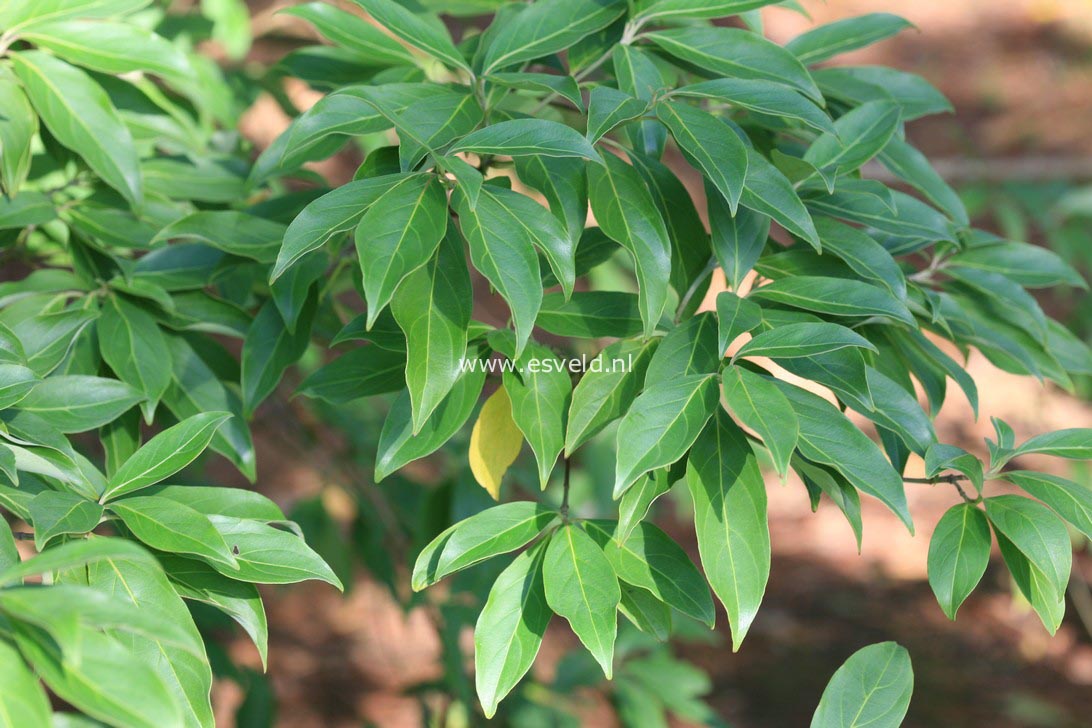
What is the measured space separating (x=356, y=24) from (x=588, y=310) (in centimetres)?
32

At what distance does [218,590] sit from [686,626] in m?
0.98

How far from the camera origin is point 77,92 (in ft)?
2.75

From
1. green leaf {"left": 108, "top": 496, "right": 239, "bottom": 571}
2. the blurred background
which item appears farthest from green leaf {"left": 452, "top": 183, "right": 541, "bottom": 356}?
the blurred background

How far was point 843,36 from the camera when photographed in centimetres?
97

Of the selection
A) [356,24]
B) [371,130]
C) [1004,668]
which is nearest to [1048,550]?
[371,130]

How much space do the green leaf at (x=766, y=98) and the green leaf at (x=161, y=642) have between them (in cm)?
47

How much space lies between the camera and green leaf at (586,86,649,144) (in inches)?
25.2

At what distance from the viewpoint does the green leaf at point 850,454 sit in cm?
61

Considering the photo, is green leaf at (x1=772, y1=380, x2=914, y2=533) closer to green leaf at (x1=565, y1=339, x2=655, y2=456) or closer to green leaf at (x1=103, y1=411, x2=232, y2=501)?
green leaf at (x1=565, y1=339, x2=655, y2=456)

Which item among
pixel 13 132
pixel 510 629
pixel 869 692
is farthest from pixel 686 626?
pixel 13 132

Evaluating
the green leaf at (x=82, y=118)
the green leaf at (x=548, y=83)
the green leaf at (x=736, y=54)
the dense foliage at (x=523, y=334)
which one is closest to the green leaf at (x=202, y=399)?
the dense foliage at (x=523, y=334)

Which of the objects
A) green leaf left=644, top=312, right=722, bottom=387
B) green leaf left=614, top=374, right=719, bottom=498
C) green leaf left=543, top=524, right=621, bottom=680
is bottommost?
green leaf left=543, top=524, right=621, bottom=680

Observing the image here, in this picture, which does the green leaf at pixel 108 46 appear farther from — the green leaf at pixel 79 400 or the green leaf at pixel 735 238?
the green leaf at pixel 735 238

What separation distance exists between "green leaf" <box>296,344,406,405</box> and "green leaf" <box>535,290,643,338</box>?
0.13 meters
